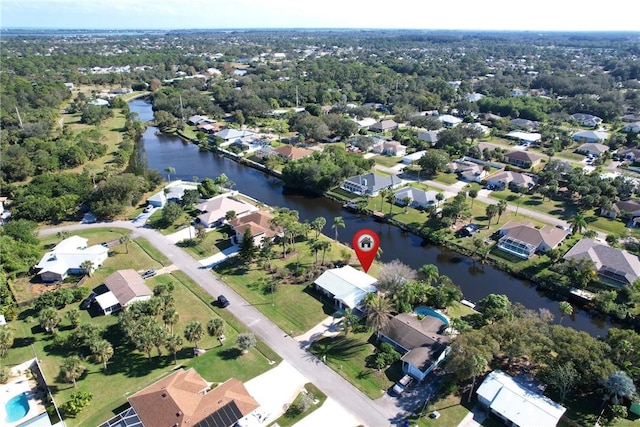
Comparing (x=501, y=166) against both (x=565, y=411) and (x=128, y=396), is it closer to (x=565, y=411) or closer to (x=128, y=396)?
(x=565, y=411)

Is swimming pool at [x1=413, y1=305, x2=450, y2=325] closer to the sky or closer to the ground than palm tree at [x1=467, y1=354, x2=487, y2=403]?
closer to the ground

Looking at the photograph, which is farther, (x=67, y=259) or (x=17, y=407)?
(x=67, y=259)

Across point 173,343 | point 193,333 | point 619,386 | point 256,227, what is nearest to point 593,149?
point 619,386

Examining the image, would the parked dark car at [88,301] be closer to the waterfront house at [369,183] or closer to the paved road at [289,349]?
the paved road at [289,349]

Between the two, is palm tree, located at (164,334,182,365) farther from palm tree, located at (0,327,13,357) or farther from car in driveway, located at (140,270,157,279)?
car in driveway, located at (140,270,157,279)

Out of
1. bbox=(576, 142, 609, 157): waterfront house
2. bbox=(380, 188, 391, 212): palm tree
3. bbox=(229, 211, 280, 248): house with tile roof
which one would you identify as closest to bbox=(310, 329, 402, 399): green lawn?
bbox=(229, 211, 280, 248): house with tile roof

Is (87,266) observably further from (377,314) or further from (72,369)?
(377,314)
